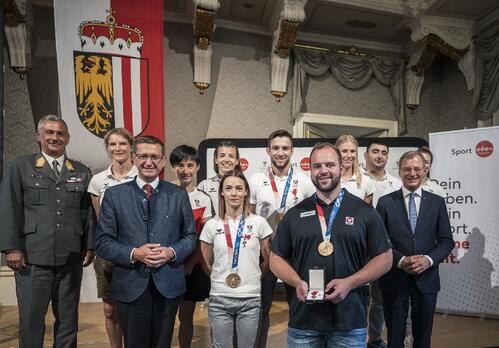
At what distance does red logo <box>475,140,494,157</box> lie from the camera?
13.3 ft

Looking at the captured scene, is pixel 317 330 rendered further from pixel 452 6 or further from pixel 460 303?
pixel 452 6

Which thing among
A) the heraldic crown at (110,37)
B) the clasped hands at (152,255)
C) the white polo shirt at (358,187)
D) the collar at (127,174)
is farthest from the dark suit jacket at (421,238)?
the heraldic crown at (110,37)

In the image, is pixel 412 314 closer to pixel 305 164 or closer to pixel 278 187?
pixel 278 187

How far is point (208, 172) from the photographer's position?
4957mm

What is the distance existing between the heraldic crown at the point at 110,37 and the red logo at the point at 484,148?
11.8 ft

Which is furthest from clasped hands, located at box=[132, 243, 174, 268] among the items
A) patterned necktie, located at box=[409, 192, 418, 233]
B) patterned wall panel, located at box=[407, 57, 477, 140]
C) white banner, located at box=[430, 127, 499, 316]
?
patterned wall panel, located at box=[407, 57, 477, 140]

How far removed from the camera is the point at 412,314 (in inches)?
93.2

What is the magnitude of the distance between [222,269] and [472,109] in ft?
18.2

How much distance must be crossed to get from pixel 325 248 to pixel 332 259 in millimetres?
51

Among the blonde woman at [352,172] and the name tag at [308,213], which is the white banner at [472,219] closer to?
the blonde woman at [352,172]

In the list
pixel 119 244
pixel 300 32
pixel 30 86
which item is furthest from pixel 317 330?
pixel 300 32

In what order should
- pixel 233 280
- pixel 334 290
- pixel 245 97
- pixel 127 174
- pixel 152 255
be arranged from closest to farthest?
pixel 334 290 < pixel 152 255 < pixel 233 280 < pixel 127 174 < pixel 245 97

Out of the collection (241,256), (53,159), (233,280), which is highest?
(53,159)

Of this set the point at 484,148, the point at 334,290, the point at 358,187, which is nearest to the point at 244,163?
the point at 358,187
